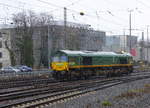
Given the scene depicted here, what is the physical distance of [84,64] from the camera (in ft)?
88.6

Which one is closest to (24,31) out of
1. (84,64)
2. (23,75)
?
(23,75)

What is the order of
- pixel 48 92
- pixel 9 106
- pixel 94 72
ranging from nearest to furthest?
pixel 9 106
pixel 48 92
pixel 94 72

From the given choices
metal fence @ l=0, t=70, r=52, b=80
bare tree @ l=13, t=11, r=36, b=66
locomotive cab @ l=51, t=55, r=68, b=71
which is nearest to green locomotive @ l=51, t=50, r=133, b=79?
locomotive cab @ l=51, t=55, r=68, b=71

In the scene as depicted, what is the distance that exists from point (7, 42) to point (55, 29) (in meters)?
11.1

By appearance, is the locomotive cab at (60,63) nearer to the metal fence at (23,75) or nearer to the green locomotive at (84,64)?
the green locomotive at (84,64)

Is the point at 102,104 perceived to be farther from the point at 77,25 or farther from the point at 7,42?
the point at 7,42

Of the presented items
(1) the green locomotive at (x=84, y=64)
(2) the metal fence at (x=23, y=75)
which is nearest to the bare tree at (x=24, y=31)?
(2) the metal fence at (x=23, y=75)

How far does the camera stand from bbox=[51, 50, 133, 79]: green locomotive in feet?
Result: 82.9

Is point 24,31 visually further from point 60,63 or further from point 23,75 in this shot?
point 60,63

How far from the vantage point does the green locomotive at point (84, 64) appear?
25.3 metres

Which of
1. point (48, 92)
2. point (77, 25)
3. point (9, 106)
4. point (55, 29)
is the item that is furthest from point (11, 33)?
point (9, 106)

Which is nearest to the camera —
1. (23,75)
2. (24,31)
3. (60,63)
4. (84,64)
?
(60,63)

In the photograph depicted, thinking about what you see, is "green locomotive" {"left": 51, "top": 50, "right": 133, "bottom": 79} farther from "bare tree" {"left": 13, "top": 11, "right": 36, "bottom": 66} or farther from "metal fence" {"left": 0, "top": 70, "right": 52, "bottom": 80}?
"bare tree" {"left": 13, "top": 11, "right": 36, "bottom": 66}

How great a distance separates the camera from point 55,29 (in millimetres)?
51531
